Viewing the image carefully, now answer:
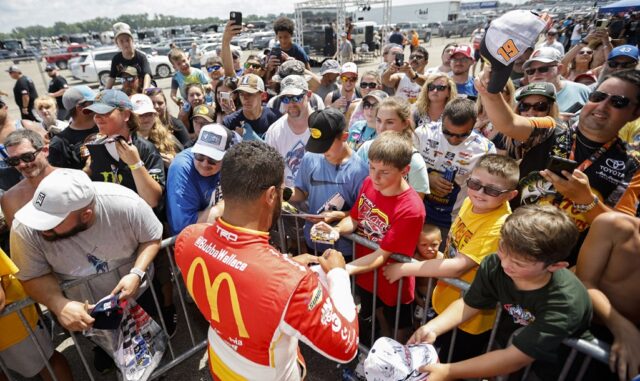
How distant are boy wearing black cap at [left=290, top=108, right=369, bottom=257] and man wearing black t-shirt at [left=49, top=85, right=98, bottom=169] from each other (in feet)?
8.53

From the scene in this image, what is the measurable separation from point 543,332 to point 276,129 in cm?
327

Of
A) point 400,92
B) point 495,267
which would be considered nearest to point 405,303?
point 495,267

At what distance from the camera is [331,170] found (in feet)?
9.85

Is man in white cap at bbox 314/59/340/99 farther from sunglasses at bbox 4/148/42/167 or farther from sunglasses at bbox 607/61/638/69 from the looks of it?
sunglasses at bbox 4/148/42/167

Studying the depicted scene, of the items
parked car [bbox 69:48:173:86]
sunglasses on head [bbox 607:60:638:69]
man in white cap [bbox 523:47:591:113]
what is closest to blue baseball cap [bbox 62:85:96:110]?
man in white cap [bbox 523:47:591:113]

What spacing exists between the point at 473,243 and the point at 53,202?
268 centimetres

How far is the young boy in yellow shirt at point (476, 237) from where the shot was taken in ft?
7.17

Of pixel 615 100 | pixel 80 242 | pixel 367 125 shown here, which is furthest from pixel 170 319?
pixel 615 100

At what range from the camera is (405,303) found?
9.22 feet

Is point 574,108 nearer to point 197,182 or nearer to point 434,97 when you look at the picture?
point 434,97

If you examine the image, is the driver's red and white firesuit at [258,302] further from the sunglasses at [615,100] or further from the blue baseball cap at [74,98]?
the blue baseball cap at [74,98]

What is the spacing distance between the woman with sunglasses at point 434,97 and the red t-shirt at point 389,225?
1.91m

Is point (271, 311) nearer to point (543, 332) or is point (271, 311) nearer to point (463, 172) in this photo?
point (543, 332)

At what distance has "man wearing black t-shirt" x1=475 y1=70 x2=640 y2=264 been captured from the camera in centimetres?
213
